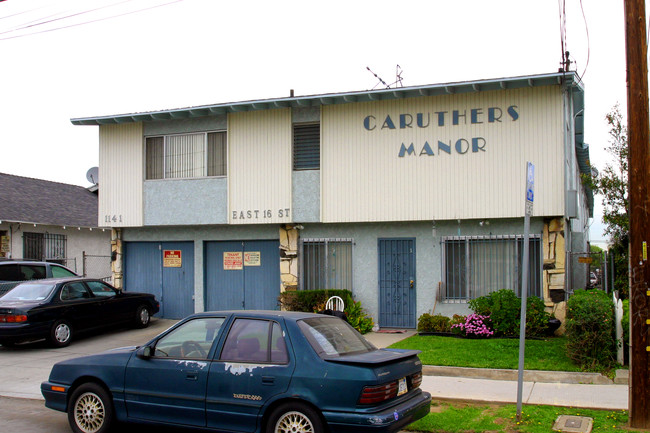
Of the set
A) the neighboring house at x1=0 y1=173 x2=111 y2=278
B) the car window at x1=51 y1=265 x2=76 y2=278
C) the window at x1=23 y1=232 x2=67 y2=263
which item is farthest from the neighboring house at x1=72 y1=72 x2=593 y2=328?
the window at x1=23 y1=232 x2=67 y2=263

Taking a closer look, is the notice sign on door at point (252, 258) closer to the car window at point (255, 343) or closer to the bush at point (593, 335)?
the bush at point (593, 335)

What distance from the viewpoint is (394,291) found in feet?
49.1

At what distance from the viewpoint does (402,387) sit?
653cm

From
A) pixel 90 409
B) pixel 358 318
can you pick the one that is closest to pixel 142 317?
pixel 358 318

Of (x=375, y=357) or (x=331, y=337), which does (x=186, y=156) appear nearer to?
(x=331, y=337)

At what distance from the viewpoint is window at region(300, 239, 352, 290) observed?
50.9ft

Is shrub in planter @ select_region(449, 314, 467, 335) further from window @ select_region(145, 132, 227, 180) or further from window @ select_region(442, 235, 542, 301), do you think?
window @ select_region(145, 132, 227, 180)

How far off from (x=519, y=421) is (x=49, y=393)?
5.50 m

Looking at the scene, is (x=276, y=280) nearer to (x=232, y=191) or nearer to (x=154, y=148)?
(x=232, y=191)

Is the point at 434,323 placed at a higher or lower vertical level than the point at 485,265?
lower

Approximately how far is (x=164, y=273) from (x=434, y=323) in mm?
7835

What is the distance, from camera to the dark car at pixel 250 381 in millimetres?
6105

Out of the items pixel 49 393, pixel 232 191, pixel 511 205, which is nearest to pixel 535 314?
pixel 511 205

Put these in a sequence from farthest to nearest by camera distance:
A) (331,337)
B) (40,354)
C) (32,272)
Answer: (32,272) < (40,354) < (331,337)
